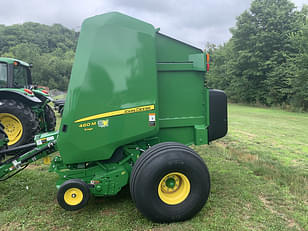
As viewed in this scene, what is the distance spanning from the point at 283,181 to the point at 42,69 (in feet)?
160

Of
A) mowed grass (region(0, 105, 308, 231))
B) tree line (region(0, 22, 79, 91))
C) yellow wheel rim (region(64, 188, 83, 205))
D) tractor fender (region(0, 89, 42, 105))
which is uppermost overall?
tree line (region(0, 22, 79, 91))

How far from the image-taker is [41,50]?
55.5 meters

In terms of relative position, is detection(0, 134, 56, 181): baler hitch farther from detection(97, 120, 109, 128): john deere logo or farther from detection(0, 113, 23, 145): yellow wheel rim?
detection(0, 113, 23, 145): yellow wheel rim

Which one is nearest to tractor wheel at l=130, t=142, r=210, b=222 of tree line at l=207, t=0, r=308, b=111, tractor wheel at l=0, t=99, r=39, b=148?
tractor wheel at l=0, t=99, r=39, b=148

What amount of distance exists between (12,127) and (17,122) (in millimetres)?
172

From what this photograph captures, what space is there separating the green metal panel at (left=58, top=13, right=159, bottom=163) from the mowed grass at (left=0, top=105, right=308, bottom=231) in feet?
2.27

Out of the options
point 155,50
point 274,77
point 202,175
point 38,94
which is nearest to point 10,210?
point 202,175

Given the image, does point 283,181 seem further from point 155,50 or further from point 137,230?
point 155,50

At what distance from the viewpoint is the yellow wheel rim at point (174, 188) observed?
8.39 feet

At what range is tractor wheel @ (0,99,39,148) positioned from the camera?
5.29 meters

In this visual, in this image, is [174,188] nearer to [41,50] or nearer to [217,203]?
[217,203]

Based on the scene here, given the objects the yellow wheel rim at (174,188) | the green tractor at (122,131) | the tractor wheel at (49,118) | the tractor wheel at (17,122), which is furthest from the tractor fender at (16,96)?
the yellow wheel rim at (174,188)

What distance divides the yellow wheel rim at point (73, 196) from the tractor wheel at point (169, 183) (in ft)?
2.17

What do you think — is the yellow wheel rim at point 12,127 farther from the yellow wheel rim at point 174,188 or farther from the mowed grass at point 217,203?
the yellow wheel rim at point 174,188
